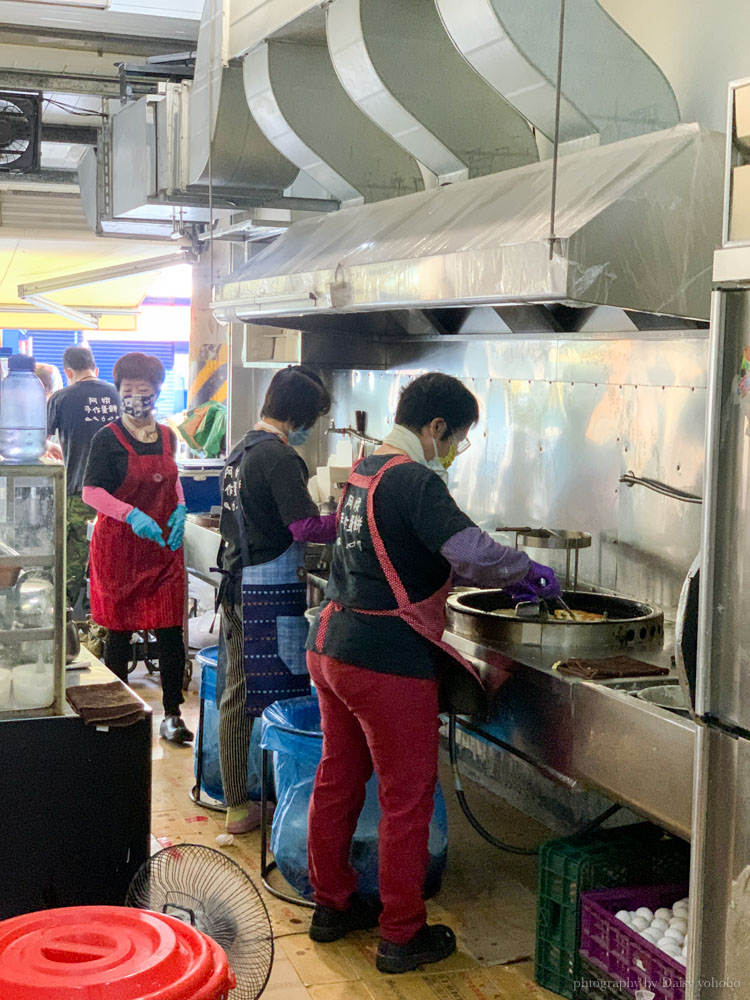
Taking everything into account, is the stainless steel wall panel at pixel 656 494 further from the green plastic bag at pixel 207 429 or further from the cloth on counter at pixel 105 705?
the green plastic bag at pixel 207 429

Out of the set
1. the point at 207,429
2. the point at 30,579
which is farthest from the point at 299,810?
the point at 207,429

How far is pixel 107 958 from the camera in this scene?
1.87m

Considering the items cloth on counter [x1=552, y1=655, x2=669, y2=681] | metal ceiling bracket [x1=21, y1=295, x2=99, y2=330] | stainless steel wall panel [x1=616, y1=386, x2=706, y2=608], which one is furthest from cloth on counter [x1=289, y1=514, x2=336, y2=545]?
metal ceiling bracket [x1=21, y1=295, x2=99, y2=330]

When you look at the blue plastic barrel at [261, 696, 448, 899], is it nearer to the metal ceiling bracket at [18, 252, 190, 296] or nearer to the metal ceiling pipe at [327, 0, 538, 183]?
the metal ceiling pipe at [327, 0, 538, 183]

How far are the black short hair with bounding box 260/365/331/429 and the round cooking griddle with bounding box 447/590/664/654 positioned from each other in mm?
909

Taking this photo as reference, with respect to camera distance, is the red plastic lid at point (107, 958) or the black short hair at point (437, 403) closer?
the red plastic lid at point (107, 958)

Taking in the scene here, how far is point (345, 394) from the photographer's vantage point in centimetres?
589

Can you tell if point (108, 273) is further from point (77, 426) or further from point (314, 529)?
point (314, 529)

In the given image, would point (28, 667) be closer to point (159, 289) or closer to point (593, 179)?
point (593, 179)

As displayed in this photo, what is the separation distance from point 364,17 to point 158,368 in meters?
1.82

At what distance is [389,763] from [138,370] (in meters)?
2.48

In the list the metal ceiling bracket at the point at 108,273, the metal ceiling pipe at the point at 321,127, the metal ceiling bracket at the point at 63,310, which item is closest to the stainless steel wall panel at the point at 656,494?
the metal ceiling pipe at the point at 321,127

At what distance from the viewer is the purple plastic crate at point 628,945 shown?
2.78 meters

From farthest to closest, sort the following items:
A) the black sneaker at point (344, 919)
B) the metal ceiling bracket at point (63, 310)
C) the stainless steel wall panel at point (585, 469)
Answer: the metal ceiling bracket at point (63, 310)
the stainless steel wall panel at point (585, 469)
the black sneaker at point (344, 919)
